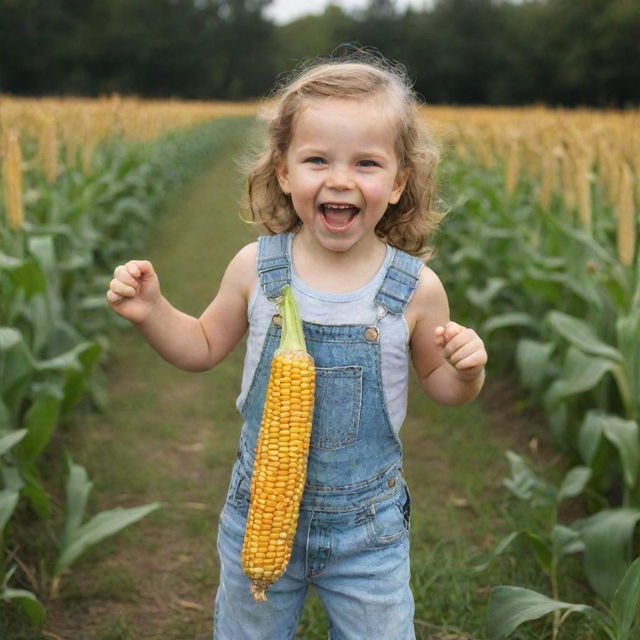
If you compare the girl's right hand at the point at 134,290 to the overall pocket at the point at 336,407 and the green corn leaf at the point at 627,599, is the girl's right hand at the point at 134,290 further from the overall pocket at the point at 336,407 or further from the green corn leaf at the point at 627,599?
the green corn leaf at the point at 627,599

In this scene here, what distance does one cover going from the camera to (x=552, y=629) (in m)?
2.84

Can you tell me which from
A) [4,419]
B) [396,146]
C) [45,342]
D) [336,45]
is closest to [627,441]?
[396,146]

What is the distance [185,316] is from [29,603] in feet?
4.12

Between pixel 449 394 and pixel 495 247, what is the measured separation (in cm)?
444

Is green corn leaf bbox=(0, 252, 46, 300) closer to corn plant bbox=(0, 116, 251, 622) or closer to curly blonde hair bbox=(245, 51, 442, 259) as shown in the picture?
corn plant bbox=(0, 116, 251, 622)

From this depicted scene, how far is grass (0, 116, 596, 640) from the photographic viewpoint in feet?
9.90

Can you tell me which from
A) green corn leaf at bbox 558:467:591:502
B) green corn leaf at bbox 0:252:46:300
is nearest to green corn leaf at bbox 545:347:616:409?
green corn leaf at bbox 558:467:591:502

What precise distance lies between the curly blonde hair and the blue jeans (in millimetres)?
598

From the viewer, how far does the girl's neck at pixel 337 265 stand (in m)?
1.90

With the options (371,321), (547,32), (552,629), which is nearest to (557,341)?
(552,629)

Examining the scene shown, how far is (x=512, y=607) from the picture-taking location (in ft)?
7.87

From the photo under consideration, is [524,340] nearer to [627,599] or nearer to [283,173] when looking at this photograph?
[627,599]

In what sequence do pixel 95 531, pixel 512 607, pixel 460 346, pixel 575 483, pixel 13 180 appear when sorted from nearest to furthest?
1. pixel 460 346
2. pixel 512 607
3. pixel 95 531
4. pixel 575 483
5. pixel 13 180

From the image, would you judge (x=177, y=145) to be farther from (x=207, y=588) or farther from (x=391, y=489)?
(x=391, y=489)
